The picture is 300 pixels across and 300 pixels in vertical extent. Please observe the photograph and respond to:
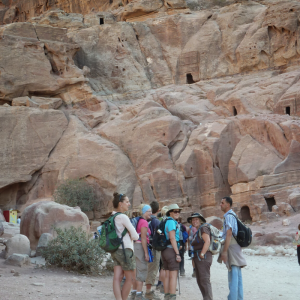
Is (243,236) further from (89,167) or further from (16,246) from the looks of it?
(89,167)

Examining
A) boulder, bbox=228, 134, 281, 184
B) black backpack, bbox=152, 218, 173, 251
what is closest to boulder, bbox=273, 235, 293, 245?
boulder, bbox=228, 134, 281, 184

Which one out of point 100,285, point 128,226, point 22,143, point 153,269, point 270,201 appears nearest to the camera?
point 128,226

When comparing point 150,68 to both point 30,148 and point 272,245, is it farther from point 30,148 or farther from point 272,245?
point 272,245

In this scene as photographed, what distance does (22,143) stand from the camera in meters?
32.8

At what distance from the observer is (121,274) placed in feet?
23.7

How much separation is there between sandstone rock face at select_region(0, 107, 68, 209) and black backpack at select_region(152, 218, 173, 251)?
2615 centimetres

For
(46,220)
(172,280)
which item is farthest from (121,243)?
(46,220)

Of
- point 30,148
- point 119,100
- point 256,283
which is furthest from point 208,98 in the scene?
point 256,283

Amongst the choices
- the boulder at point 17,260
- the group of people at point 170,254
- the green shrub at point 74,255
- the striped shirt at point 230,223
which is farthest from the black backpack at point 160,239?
the boulder at point 17,260

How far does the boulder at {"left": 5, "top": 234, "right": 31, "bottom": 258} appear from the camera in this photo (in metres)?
11.9

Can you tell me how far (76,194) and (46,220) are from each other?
14595 millimetres

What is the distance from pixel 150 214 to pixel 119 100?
98.1 feet

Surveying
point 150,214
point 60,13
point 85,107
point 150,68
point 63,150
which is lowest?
point 150,214

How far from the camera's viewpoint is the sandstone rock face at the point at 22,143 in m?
32.4
